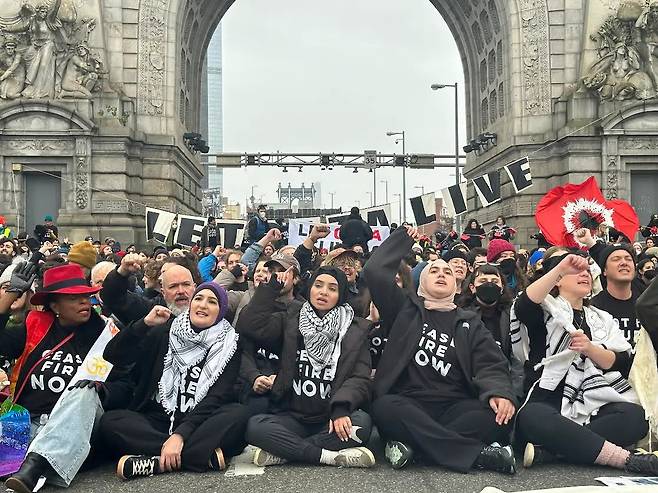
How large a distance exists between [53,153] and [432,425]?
21.9m

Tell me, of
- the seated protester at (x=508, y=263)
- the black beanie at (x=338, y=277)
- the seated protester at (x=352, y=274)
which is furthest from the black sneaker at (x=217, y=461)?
the seated protester at (x=508, y=263)

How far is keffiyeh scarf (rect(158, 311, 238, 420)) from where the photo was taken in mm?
6371

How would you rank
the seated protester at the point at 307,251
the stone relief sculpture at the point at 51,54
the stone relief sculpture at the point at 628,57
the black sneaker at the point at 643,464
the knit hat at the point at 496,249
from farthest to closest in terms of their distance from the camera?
the stone relief sculpture at the point at 628,57, the stone relief sculpture at the point at 51,54, the knit hat at the point at 496,249, the seated protester at the point at 307,251, the black sneaker at the point at 643,464

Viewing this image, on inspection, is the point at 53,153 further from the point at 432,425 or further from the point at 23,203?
the point at 432,425

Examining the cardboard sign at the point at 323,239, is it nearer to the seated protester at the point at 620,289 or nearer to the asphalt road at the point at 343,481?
the seated protester at the point at 620,289

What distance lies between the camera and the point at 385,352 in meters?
6.68

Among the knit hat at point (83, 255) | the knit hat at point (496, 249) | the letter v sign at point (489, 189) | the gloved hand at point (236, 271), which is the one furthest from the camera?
the letter v sign at point (489, 189)

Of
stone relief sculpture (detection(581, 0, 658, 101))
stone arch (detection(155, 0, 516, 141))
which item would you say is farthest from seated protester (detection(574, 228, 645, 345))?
stone arch (detection(155, 0, 516, 141))

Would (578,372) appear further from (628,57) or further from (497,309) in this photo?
(628,57)

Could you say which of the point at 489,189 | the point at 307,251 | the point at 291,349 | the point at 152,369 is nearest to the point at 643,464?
the point at 291,349

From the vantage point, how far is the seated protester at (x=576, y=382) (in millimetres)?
6059

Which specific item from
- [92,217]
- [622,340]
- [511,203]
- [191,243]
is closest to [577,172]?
[511,203]

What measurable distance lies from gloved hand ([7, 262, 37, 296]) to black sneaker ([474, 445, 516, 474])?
3897 mm

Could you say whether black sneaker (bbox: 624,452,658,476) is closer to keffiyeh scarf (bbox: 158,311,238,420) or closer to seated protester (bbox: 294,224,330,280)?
keffiyeh scarf (bbox: 158,311,238,420)
